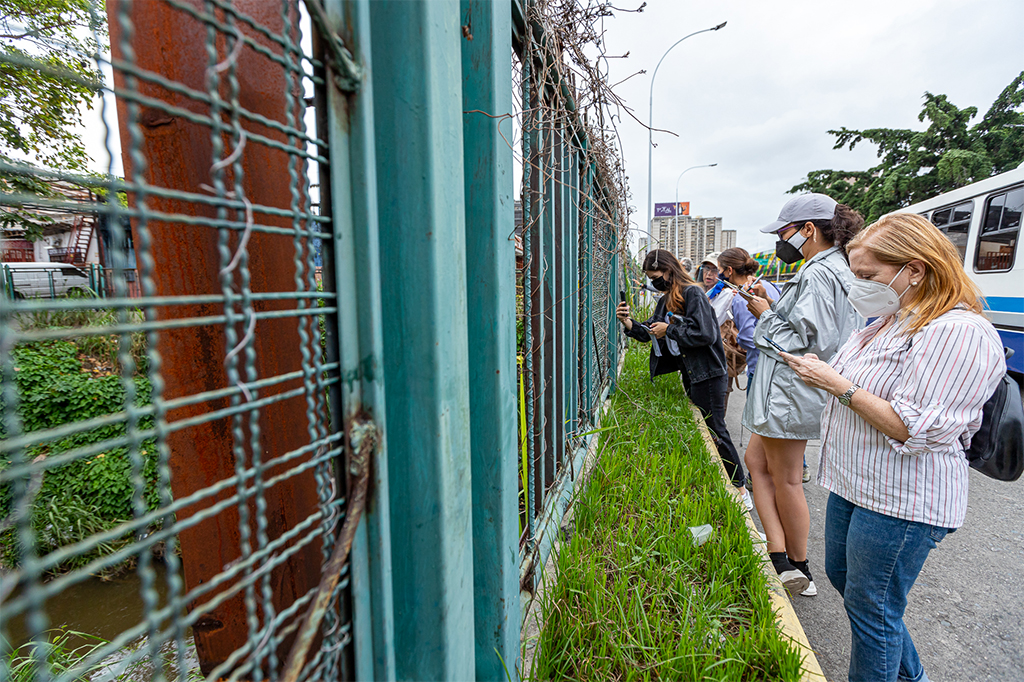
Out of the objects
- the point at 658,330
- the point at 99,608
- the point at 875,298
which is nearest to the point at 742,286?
the point at 658,330

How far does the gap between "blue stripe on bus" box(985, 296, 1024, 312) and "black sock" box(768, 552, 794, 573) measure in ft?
18.5

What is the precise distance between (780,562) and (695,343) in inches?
61.5

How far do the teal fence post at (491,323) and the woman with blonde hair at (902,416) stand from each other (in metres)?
1.30

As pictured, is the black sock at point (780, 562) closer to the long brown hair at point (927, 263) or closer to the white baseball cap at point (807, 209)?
the long brown hair at point (927, 263)

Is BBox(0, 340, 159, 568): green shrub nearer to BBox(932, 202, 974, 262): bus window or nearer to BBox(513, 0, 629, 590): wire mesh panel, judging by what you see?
BBox(513, 0, 629, 590): wire mesh panel

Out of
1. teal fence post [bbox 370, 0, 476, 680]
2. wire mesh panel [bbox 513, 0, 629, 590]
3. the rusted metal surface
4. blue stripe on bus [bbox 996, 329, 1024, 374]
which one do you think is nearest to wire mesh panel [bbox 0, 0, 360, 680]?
the rusted metal surface

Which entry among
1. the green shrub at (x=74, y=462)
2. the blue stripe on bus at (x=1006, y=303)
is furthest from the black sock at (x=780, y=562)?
the blue stripe on bus at (x=1006, y=303)

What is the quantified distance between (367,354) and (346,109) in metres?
0.43

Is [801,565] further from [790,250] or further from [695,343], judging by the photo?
[790,250]

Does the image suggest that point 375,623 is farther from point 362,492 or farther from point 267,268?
point 267,268

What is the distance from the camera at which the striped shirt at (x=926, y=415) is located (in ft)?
5.32

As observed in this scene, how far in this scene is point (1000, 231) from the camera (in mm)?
6953

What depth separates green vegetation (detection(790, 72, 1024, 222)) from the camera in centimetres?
1797

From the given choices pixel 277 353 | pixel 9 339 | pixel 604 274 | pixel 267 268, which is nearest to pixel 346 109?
pixel 267 268
